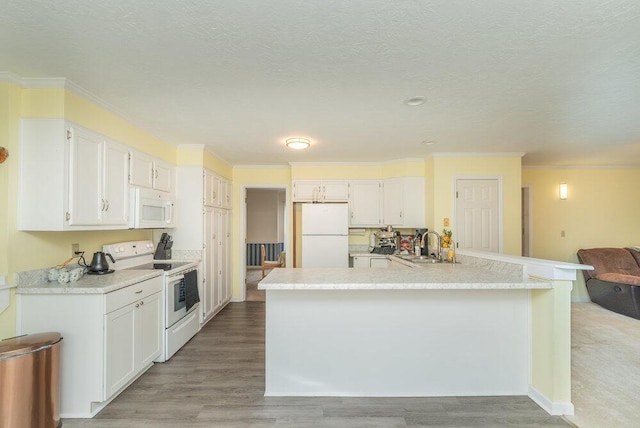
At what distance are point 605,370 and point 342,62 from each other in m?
3.58

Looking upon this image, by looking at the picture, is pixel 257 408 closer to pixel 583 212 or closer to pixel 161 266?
pixel 161 266

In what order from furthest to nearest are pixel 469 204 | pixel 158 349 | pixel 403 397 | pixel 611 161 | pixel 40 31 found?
pixel 611 161 < pixel 469 204 < pixel 158 349 < pixel 403 397 < pixel 40 31

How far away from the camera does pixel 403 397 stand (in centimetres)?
231

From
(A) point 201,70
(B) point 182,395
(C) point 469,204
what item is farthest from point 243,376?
(C) point 469,204

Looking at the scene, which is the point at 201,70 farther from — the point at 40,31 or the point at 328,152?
the point at 328,152

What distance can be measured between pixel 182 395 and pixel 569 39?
139 inches

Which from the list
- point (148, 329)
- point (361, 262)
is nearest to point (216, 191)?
point (148, 329)

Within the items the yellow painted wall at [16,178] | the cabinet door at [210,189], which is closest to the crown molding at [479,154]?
the cabinet door at [210,189]

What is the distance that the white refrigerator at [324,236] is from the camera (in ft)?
15.1

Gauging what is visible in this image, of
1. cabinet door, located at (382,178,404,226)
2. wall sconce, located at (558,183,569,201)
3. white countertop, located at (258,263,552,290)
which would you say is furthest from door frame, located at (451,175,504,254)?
white countertop, located at (258,263,552,290)

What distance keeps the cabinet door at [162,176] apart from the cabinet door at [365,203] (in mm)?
2685

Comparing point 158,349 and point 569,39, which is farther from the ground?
point 569,39

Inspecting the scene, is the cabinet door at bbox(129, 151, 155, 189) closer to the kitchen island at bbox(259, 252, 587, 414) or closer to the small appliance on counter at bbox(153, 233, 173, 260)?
the small appliance on counter at bbox(153, 233, 173, 260)

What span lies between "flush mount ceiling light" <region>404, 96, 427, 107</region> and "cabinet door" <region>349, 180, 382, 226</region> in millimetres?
2412
